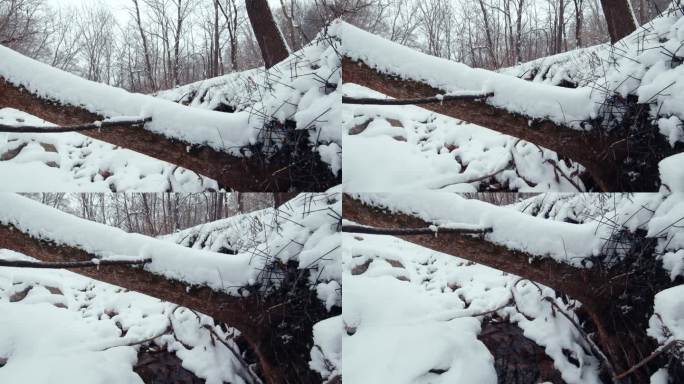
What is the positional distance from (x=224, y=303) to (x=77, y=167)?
0.46m

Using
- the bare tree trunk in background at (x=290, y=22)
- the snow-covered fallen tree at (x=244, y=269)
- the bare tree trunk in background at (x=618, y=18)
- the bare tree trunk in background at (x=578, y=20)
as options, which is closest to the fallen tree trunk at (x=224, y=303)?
the snow-covered fallen tree at (x=244, y=269)

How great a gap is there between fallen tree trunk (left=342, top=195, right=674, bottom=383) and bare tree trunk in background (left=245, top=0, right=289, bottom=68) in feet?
1.26

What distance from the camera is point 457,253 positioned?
1.31m

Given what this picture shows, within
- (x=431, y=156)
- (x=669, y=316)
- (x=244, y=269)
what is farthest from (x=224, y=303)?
(x=669, y=316)

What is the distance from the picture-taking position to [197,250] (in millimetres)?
1222

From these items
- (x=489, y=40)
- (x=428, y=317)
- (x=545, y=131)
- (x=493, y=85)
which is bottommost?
(x=428, y=317)

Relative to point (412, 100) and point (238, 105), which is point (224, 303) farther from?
point (412, 100)

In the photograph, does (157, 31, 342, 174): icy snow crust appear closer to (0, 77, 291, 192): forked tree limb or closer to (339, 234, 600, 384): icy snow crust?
(0, 77, 291, 192): forked tree limb

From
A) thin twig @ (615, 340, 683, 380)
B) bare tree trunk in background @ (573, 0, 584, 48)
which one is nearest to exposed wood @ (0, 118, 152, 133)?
bare tree trunk in background @ (573, 0, 584, 48)

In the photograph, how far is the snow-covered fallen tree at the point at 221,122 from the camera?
1.20 meters

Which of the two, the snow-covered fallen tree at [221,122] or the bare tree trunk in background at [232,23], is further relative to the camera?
the bare tree trunk in background at [232,23]

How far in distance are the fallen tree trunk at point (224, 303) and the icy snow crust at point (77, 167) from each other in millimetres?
129

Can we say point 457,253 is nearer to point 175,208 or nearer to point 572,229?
point 572,229

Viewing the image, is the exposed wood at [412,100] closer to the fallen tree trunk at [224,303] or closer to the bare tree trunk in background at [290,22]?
the bare tree trunk in background at [290,22]
